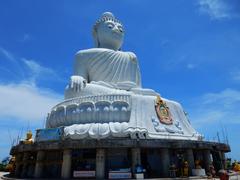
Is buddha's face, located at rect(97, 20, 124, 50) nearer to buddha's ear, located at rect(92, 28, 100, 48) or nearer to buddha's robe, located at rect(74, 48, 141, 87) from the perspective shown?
buddha's ear, located at rect(92, 28, 100, 48)

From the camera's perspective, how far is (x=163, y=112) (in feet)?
56.9

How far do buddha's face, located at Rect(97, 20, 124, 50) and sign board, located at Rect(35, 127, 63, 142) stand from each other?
38.4 feet

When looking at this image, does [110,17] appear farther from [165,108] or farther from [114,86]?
[165,108]

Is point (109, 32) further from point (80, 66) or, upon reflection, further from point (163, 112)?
point (163, 112)

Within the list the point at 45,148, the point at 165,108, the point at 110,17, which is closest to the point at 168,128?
the point at 165,108

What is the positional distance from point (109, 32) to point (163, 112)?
10.8 m

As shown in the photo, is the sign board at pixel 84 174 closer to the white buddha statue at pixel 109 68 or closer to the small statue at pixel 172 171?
the small statue at pixel 172 171

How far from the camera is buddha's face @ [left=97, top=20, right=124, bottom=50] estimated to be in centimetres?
2427

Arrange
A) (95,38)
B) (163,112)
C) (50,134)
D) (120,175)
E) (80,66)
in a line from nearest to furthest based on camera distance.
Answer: (120,175)
(50,134)
(163,112)
(80,66)
(95,38)

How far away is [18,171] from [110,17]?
1651cm

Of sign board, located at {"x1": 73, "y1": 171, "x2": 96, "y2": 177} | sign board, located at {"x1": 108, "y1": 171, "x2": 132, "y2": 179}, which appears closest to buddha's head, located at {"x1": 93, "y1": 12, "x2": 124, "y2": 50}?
sign board, located at {"x1": 73, "y1": 171, "x2": 96, "y2": 177}

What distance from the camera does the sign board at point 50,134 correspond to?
15.3 metres

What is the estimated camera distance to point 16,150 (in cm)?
1609

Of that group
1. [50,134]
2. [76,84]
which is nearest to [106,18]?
[76,84]
